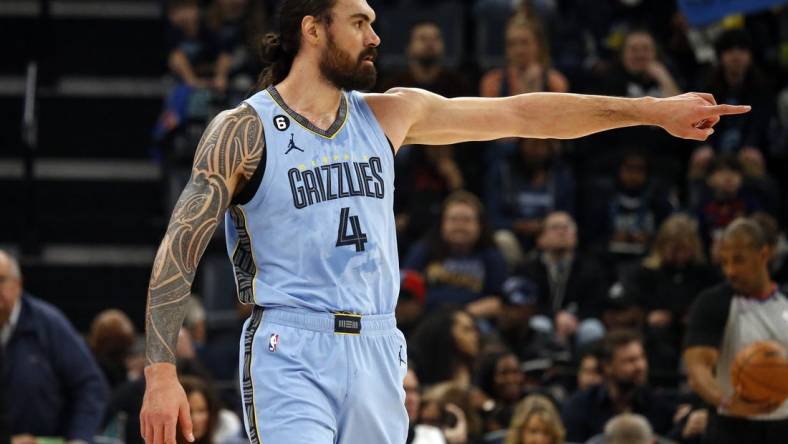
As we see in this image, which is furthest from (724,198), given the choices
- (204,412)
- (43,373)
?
(43,373)

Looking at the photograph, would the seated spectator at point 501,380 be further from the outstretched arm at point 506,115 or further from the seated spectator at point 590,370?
the outstretched arm at point 506,115

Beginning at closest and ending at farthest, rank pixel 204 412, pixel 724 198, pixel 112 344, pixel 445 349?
pixel 204 412 → pixel 445 349 → pixel 112 344 → pixel 724 198

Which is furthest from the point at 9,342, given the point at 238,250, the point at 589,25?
the point at 589,25

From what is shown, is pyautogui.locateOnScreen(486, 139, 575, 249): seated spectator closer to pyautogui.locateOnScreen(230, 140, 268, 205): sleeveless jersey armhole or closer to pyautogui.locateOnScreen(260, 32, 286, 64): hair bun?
pyautogui.locateOnScreen(260, 32, 286, 64): hair bun

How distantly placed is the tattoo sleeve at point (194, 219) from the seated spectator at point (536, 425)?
13.4ft

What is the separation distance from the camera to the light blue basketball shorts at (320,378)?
4422 millimetres

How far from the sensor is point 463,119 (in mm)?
5051

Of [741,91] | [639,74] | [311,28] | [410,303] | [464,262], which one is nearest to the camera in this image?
[311,28]

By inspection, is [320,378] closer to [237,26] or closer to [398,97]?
[398,97]

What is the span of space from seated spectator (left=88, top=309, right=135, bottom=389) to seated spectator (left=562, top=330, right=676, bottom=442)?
131 inches

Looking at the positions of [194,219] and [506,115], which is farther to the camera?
[506,115]

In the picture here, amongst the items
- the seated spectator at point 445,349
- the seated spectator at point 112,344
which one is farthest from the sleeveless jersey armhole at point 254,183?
the seated spectator at point 112,344

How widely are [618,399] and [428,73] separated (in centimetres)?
443

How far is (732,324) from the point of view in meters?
7.44
